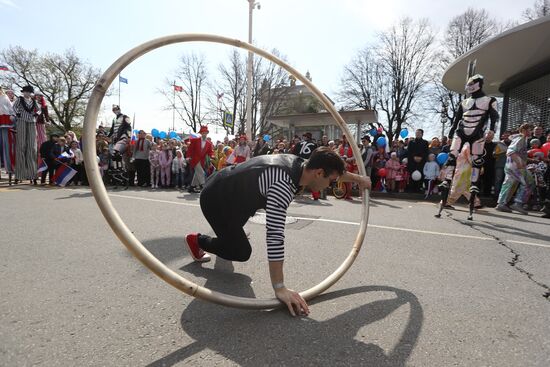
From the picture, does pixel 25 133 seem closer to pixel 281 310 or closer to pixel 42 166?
pixel 42 166

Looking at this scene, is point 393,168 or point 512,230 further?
point 393,168

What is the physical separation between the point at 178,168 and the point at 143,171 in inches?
56.9

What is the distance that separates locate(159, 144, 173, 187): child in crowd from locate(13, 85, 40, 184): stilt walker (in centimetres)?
380

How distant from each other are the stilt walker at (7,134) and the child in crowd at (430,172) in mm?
12557

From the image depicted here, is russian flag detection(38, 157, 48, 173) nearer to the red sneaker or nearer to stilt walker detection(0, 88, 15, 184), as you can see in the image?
stilt walker detection(0, 88, 15, 184)

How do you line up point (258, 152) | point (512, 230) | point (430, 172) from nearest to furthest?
point (512, 230) < point (430, 172) < point (258, 152)

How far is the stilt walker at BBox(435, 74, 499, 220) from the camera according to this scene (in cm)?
626

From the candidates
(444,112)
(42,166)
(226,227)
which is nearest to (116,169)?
(42,166)

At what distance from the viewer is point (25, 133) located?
9000 millimetres

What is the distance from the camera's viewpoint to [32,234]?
4090 millimetres

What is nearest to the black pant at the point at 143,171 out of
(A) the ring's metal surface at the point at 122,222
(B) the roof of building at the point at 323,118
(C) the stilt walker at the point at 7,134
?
(C) the stilt walker at the point at 7,134

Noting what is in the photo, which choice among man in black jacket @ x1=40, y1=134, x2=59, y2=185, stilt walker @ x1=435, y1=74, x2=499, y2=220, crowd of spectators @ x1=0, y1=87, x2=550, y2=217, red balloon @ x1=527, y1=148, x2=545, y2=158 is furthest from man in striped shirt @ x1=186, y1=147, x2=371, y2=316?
man in black jacket @ x1=40, y1=134, x2=59, y2=185

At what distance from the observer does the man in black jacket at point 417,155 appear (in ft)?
35.0

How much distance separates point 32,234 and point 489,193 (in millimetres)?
11323
